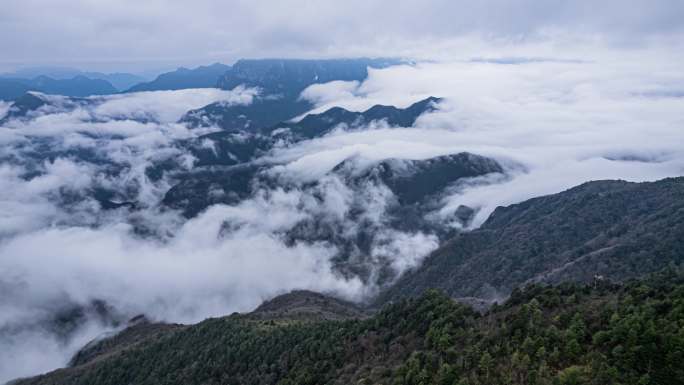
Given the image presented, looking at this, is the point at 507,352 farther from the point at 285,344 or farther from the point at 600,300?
the point at 285,344

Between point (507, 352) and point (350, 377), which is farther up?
point (507, 352)

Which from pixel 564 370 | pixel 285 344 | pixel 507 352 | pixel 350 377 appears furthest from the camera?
pixel 285 344

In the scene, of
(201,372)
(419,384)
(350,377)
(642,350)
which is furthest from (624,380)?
(201,372)

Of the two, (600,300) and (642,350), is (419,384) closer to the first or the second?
(642,350)

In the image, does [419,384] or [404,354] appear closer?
[419,384]

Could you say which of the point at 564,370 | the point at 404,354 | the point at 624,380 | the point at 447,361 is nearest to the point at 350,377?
the point at 404,354

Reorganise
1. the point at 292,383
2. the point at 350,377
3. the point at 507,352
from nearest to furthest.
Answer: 1. the point at 507,352
2. the point at 350,377
3. the point at 292,383

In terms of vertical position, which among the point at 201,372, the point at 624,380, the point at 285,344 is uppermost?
the point at 624,380
